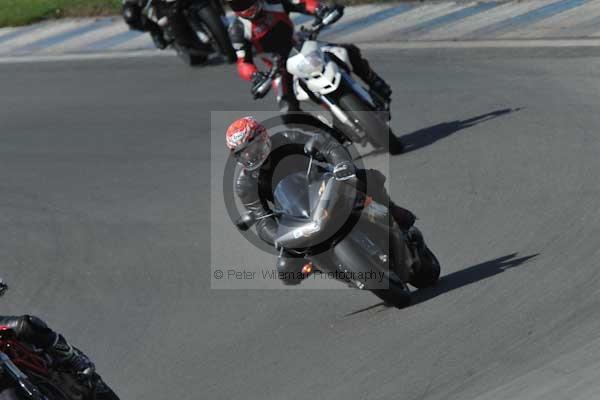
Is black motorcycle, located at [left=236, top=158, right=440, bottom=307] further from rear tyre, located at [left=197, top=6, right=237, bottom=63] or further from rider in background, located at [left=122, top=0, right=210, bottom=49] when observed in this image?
rider in background, located at [left=122, top=0, right=210, bottom=49]

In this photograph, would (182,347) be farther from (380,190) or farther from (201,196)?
(201,196)

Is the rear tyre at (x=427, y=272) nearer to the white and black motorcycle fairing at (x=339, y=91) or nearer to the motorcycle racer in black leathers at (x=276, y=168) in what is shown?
the motorcycle racer in black leathers at (x=276, y=168)

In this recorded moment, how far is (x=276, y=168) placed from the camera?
8.27 metres

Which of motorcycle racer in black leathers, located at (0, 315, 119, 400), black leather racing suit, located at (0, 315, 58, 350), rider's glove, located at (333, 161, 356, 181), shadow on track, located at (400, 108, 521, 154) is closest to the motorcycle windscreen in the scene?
rider's glove, located at (333, 161, 356, 181)

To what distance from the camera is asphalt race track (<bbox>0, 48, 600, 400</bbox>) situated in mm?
7156

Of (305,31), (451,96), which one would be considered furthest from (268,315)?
(451,96)

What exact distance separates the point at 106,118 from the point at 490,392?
9282 millimetres

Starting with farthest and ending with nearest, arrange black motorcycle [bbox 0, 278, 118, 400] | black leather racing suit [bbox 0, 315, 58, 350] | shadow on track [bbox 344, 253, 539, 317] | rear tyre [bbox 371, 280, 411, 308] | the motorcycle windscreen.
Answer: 1. shadow on track [bbox 344, 253, 539, 317]
2. rear tyre [bbox 371, 280, 411, 308]
3. the motorcycle windscreen
4. black leather racing suit [bbox 0, 315, 58, 350]
5. black motorcycle [bbox 0, 278, 118, 400]

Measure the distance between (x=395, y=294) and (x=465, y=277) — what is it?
29.3 inches

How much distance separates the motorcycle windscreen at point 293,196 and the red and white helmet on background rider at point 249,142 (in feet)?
0.81

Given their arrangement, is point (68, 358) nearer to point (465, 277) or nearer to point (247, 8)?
point (465, 277)

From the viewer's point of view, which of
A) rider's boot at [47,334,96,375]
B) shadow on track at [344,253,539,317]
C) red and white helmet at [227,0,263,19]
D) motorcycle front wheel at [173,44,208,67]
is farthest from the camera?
motorcycle front wheel at [173,44,208,67]

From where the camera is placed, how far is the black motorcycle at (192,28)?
15.5 meters

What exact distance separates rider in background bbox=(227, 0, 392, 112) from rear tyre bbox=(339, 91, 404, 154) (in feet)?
1.41
